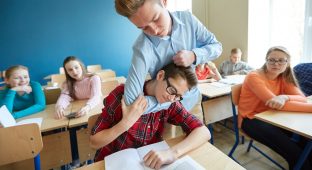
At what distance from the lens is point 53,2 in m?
4.64

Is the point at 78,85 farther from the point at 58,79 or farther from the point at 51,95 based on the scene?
the point at 58,79

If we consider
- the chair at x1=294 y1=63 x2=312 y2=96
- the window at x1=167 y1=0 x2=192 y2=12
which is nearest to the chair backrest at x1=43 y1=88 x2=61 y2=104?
the chair at x1=294 y1=63 x2=312 y2=96

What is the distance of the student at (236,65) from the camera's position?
342 cm

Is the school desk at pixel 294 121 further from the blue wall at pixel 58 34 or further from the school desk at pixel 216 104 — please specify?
the blue wall at pixel 58 34

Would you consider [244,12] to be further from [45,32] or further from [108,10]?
[45,32]

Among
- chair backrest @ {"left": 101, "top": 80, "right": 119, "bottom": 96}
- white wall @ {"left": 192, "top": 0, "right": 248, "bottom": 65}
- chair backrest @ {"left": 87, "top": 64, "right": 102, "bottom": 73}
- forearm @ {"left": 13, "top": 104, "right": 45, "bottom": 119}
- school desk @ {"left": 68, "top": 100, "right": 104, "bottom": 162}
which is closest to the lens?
school desk @ {"left": 68, "top": 100, "right": 104, "bottom": 162}

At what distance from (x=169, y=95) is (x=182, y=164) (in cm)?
32

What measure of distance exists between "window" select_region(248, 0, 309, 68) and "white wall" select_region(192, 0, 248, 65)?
0.11 metres

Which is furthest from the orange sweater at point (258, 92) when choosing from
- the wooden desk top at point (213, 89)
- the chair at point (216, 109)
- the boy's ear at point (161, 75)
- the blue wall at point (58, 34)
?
the blue wall at point (58, 34)

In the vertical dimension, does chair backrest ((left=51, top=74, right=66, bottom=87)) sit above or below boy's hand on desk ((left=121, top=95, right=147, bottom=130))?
below

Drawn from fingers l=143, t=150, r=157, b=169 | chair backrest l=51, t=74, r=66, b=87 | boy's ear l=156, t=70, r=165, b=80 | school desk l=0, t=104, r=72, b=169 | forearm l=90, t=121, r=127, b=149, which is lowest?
school desk l=0, t=104, r=72, b=169

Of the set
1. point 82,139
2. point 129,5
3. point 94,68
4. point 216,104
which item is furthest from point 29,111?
point 94,68

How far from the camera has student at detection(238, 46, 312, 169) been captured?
165 cm

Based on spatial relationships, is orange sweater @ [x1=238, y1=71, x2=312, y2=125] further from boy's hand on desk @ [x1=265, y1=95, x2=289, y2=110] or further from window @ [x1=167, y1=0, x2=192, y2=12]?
window @ [x1=167, y1=0, x2=192, y2=12]
